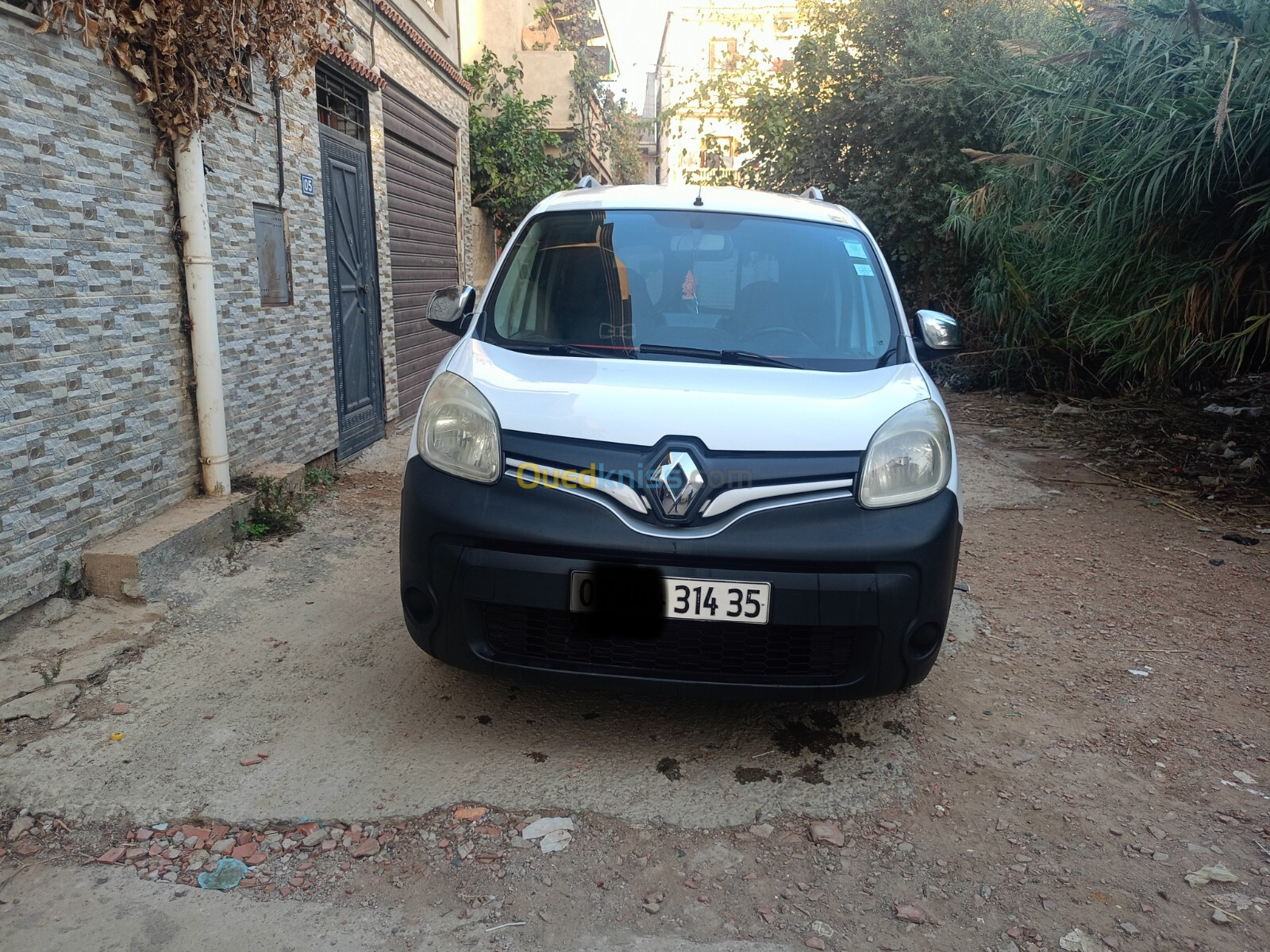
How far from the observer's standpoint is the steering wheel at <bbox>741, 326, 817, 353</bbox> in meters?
3.44

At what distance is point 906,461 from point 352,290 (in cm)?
576

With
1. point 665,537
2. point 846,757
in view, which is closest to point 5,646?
point 665,537

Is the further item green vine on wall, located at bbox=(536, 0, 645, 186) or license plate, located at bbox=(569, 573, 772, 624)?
green vine on wall, located at bbox=(536, 0, 645, 186)

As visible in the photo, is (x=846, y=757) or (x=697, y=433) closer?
(x=697, y=433)

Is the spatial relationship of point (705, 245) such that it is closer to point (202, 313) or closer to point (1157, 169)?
point (202, 313)

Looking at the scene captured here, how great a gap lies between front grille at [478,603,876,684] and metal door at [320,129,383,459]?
15.4 ft

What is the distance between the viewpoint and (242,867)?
2406 mm

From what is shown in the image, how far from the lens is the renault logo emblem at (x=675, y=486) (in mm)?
2678

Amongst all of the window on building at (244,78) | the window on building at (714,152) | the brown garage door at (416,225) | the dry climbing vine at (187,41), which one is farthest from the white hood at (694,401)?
the window on building at (714,152)

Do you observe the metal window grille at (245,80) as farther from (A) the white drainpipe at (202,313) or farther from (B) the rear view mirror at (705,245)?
(B) the rear view mirror at (705,245)

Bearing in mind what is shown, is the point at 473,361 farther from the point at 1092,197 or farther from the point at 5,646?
the point at 1092,197

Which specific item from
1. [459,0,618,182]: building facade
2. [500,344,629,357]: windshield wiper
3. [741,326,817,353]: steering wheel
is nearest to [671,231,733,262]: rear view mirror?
[741,326,817,353]: steering wheel

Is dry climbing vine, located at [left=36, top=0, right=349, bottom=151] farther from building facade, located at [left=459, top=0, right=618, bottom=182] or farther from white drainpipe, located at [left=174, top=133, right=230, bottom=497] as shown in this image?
building facade, located at [left=459, top=0, right=618, bottom=182]

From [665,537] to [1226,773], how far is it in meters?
1.98
